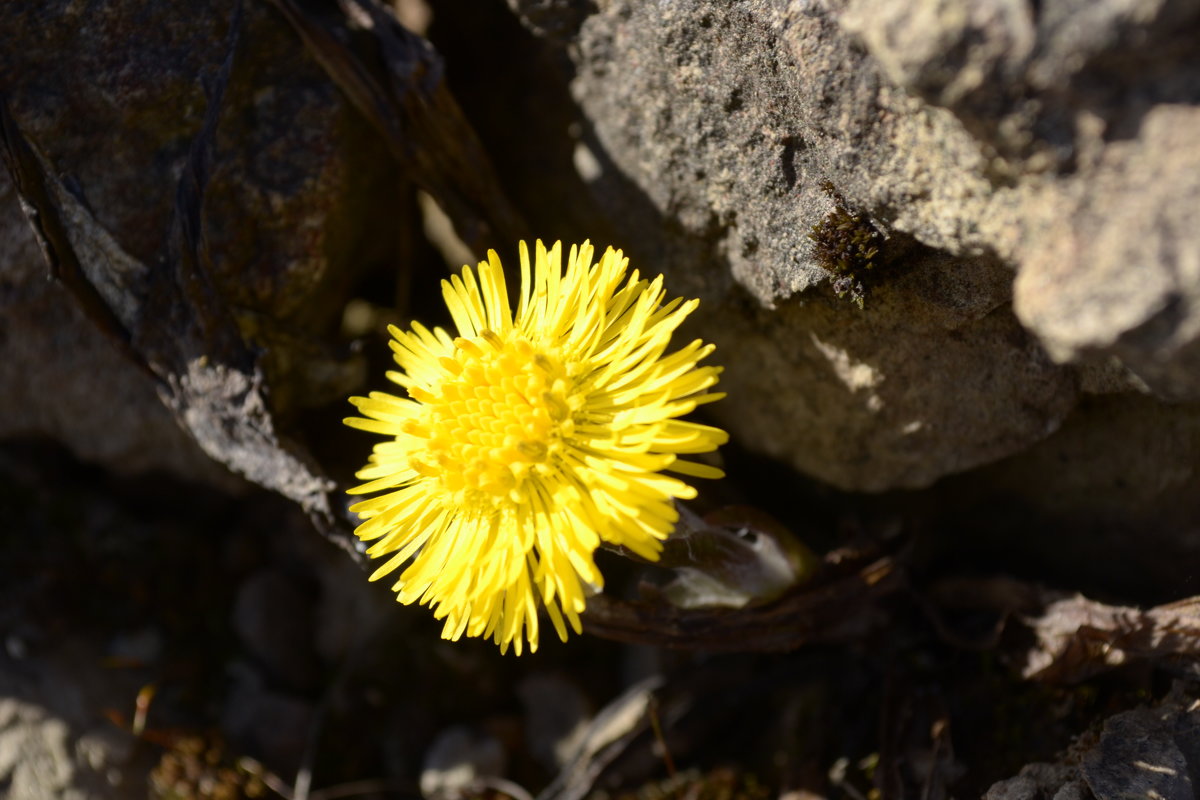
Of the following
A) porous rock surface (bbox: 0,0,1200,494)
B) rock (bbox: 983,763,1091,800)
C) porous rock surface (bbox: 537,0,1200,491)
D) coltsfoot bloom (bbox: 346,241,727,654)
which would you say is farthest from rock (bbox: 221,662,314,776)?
rock (bbox: 983,763,1091,800)

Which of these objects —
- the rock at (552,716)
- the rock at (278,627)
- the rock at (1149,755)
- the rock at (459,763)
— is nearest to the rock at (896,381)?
the rock at (1149,755)

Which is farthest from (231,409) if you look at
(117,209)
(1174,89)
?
(1174,89)

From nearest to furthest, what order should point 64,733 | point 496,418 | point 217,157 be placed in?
1. point 496,418
2. point 217,157
3. point 64,733

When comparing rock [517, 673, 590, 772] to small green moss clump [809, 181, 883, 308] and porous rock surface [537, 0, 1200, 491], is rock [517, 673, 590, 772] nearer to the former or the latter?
porous rock surface [537, 0, 1200, 491]

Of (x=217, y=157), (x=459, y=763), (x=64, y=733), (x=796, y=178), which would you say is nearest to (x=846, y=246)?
(x=796, y=178)

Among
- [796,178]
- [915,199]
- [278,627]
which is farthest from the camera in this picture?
[278,627]

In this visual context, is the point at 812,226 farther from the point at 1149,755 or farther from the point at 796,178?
the point at 1149,755

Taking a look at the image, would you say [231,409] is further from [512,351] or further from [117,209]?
[512,351]
